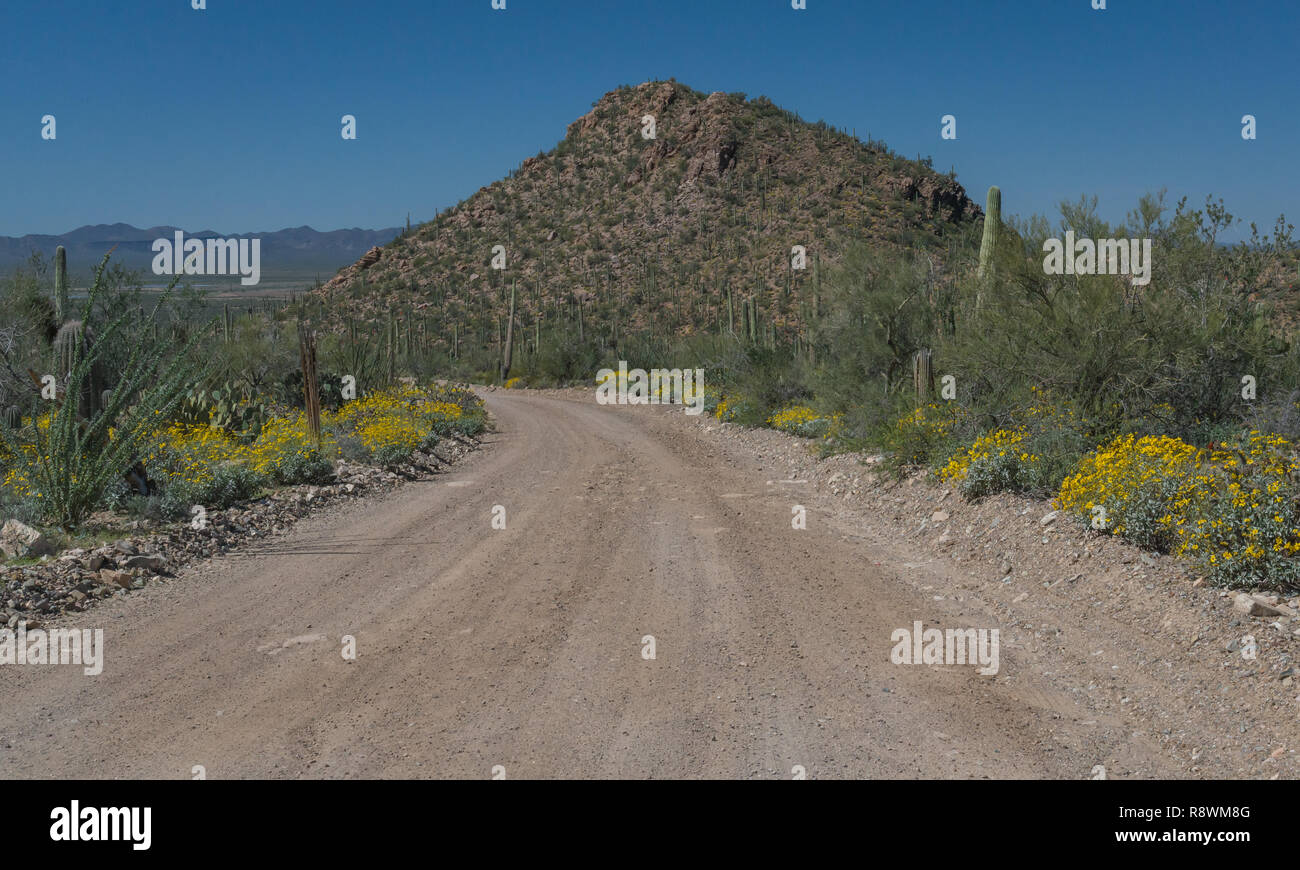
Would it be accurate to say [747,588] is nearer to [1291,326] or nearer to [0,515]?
[0,515]

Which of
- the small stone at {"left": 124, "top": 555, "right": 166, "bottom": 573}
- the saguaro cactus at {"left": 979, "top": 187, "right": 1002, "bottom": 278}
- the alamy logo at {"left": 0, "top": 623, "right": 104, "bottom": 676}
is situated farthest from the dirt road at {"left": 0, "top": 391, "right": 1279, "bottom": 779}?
the saguaro cactus at {"left": 979, "top": 187, "right": 1002, "bottom": 278}

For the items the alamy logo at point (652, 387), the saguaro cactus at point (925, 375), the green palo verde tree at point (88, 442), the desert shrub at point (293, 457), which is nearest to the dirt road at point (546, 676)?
the green palo verde tree at point (88, 442)

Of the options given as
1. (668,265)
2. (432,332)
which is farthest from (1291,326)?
(432,332)

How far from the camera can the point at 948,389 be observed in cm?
1190

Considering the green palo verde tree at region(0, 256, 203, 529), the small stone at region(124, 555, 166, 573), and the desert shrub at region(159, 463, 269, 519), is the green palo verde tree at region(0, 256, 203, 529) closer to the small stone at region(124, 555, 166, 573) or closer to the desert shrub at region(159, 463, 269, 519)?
the desert shrub at region(159, 463, 269, 519)

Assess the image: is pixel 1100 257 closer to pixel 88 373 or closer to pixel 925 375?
pixel 925 375

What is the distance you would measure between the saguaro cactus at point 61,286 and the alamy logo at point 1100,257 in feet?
44.4

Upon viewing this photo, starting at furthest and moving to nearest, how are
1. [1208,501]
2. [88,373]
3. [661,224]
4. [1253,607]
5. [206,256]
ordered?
1. [661,224]
2. [206,256]
3. [88,373]
4. [1208,501]
5. [1253,607]

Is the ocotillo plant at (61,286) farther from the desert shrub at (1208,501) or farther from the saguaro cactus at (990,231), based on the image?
the desert shrub at (1208,501)

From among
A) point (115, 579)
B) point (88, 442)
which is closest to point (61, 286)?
point (88, 442)

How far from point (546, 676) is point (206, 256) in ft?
31.0

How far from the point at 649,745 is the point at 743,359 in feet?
67.4

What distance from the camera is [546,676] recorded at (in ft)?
18.0
